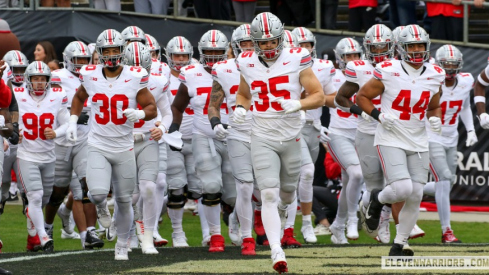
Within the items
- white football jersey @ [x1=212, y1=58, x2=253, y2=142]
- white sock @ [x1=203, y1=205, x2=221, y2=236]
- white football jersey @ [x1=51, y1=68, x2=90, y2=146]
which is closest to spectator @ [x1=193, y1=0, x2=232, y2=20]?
white football jersey @ [x1=51, y1=68, x2=90, y2=146]

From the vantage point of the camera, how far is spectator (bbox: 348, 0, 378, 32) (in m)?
14.2

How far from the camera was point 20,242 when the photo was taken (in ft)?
37.7

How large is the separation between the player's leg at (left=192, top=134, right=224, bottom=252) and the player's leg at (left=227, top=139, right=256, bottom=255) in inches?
15.8

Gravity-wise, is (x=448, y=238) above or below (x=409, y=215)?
below

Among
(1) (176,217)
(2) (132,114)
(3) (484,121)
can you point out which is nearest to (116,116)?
(2) (132,114)

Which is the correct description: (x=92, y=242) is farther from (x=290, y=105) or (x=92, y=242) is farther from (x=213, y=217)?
(x=290, y=105)

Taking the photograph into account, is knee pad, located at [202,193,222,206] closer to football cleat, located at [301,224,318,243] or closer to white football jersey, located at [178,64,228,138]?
white football jersey, located at [178,64,228,138]

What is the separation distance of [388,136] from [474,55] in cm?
562

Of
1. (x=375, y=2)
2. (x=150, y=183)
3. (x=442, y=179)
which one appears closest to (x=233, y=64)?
(x=150, y=183)

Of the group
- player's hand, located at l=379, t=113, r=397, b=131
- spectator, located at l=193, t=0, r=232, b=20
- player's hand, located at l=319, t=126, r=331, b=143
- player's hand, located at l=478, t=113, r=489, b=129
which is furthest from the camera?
spectator, located at l=193, t=0, r=232, b=20

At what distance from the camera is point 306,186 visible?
10586mm

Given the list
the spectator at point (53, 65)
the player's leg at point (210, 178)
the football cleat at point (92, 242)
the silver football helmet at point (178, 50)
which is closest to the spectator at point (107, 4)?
the spectator at point (53, 65)

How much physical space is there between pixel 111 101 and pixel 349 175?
292 cm

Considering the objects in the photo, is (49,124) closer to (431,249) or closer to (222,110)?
(222,110)
